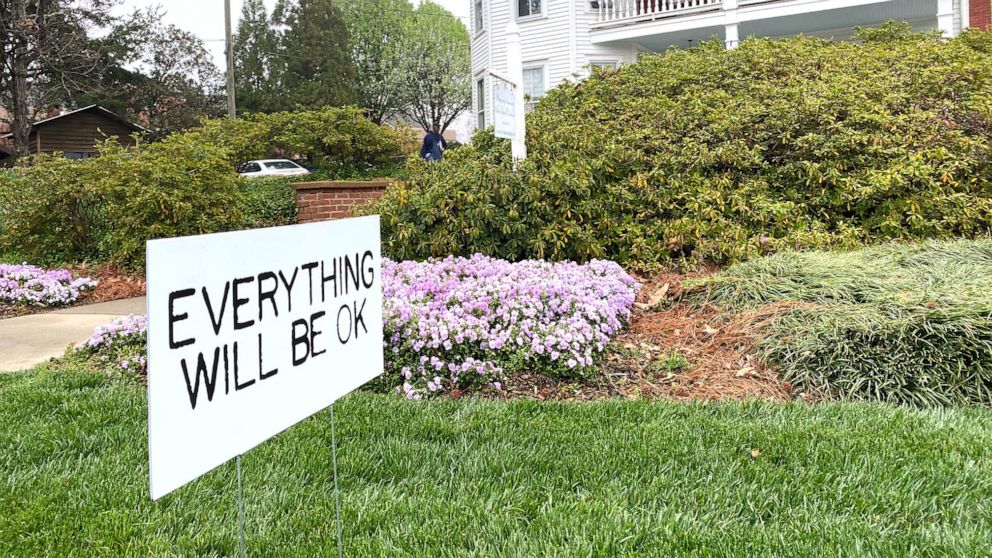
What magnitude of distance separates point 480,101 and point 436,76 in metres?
21.0

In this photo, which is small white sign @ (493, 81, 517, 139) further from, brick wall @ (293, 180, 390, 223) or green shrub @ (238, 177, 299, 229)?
green shrub @ (238, 177, 299, 229)

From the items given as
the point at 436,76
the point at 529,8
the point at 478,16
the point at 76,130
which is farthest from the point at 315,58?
the point at 529,8

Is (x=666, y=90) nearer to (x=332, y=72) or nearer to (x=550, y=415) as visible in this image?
(x=550, y=415)

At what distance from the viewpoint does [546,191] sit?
634 cm

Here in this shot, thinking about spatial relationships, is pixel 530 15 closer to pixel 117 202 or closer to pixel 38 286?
pixel 117 202

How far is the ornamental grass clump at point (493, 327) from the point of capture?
415cm

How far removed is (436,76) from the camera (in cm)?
4116

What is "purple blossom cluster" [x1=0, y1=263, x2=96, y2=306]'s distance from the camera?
24.5 feet

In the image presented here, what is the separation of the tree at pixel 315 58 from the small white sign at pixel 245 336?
1594 inches

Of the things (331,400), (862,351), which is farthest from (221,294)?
(862,351)

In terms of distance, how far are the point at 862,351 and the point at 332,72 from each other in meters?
41.2

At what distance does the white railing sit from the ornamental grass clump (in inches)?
550

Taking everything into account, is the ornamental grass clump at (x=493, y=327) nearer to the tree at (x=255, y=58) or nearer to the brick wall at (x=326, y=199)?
the brick wall at (x=326, y=199)

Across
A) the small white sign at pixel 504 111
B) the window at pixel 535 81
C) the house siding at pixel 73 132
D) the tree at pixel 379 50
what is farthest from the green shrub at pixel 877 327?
the tree at pixel 379 50
